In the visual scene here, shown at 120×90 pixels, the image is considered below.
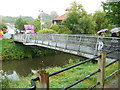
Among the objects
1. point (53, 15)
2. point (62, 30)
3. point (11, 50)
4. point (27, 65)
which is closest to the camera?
point (27, 65)

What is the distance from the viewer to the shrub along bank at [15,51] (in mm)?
17156

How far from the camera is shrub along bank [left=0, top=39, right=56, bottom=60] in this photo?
17156 millimetres

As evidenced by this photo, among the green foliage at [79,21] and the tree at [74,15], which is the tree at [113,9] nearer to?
the green foliage at [79,21]

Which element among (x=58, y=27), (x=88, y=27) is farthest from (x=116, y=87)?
(x=58, y=27)

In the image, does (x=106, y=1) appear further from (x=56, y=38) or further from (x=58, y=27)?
(x=58, y=27)

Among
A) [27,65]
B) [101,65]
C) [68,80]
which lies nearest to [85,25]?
[27,65]

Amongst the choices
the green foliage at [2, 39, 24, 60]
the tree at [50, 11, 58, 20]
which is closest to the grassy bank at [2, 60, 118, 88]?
the green foliage at [2, 39, 24, 60]

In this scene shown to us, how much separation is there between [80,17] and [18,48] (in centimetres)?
1103

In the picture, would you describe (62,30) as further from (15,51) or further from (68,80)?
(68,80)

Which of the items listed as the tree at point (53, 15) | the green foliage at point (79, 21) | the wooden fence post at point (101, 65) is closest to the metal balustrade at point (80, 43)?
the wooden fence post at point (101, 65)

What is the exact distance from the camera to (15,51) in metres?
18.2

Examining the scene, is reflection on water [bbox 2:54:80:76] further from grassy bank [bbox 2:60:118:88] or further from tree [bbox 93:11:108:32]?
tree [bbox 93:11:108:32]

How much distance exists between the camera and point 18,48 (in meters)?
19.1

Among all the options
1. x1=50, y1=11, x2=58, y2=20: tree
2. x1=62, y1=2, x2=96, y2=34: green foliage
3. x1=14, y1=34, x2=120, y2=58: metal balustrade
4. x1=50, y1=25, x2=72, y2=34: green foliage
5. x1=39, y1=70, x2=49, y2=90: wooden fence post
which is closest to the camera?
x1=39, y1=70, x2=49, y2=90: wooden fence post
